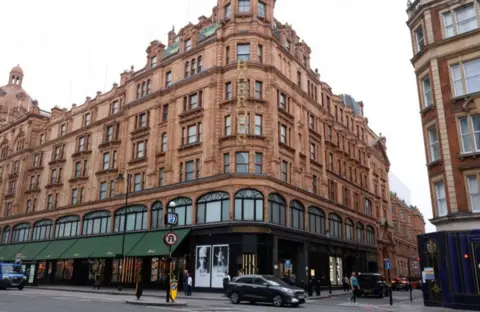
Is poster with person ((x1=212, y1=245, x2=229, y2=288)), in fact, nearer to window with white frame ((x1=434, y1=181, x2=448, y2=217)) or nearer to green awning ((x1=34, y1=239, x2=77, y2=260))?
window with white frame ((x1=434, y1=181, x2=448, y2=217))

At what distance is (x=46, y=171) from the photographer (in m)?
58.4

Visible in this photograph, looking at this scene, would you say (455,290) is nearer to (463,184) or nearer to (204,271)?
(463,184)

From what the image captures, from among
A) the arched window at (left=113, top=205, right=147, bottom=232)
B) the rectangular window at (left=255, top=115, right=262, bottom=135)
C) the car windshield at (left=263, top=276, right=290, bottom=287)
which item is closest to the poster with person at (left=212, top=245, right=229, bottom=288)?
the car windshield at (left=263, top=276, right=290, bottom=287)

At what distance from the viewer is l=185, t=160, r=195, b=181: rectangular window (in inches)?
1547

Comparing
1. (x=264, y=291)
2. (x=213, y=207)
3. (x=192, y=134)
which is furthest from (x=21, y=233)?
(x=264, y=291)

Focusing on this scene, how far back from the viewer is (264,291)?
2433 cm

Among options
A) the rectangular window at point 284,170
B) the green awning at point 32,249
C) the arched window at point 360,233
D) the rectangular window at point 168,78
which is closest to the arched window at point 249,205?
the rectangular window at point 284,170

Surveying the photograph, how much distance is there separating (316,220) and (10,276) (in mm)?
28834

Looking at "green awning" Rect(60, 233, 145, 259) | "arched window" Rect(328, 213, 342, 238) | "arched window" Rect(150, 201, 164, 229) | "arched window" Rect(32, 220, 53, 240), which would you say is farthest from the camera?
"arched window" Rect(32, 220, 53, 240)

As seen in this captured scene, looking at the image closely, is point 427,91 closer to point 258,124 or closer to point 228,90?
point 258,124

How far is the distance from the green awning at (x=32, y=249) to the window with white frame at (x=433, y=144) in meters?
45.5

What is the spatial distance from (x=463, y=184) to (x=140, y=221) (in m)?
30.3

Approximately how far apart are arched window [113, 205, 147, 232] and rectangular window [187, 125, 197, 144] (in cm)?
860

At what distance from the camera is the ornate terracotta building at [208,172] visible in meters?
36.6
